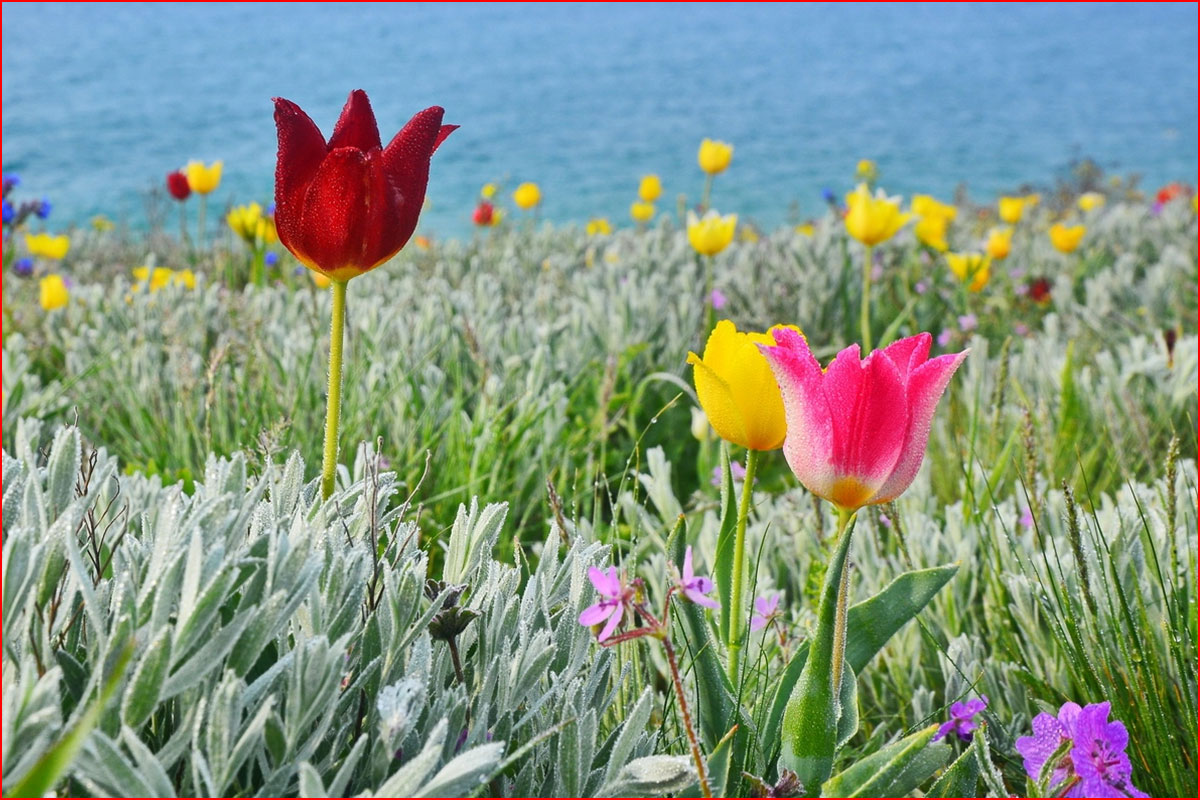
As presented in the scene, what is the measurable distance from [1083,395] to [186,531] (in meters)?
2.75

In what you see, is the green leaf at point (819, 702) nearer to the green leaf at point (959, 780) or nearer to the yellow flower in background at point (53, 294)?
the green leaf at point (959, 780)

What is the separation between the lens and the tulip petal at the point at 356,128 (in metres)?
1.12

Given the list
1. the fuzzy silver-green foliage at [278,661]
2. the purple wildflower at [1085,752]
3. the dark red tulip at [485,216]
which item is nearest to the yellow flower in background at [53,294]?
the dark red tulip at [485,216]

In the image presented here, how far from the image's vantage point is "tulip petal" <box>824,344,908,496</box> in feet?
3.05

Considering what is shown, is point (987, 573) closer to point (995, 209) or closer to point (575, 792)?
point (575, 792)

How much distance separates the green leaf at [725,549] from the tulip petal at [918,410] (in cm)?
26

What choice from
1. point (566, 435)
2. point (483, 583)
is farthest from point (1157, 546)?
point (566, 435)

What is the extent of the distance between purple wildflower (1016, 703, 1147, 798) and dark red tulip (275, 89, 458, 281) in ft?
2.75

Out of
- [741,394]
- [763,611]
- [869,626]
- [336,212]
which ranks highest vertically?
[336,212]

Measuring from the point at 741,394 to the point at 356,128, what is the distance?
0.50m

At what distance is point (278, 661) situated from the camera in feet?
3.00

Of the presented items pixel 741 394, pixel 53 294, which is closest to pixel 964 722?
pixel 741 394

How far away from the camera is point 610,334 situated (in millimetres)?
3395

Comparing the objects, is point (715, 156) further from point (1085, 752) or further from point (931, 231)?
point (1085, 752)
